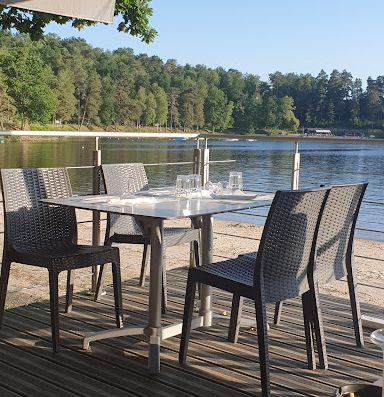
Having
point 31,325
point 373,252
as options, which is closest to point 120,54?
point 373,252

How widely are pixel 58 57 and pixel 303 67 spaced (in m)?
33.9

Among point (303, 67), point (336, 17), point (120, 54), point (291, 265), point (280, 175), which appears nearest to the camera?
point (291, 265)

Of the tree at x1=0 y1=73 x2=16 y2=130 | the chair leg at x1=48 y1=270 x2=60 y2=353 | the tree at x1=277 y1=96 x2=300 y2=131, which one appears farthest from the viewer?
the tree at x1=277 y1=96 x2=300 y2=131

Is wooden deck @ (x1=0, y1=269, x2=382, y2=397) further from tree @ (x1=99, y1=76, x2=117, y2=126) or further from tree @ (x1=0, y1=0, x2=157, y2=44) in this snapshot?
tree @ (x1=99, y1=76, x2=117, y2=126)

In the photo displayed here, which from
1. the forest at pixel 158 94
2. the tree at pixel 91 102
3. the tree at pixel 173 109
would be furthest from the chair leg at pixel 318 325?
the tree at pixel 173 109

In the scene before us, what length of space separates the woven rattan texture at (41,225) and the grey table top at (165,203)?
0.24 meters

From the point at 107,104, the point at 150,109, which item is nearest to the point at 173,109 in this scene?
the point at 150,109

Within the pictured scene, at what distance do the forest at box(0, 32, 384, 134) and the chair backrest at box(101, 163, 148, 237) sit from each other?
43811 millimetres

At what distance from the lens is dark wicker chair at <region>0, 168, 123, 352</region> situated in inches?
113

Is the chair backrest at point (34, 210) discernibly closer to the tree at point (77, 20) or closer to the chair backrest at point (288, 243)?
the chair backrest at point (288, 243)

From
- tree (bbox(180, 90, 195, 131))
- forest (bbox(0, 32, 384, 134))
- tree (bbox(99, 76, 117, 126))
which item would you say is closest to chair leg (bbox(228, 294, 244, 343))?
forest (bbox(0, 32, 384, 134))

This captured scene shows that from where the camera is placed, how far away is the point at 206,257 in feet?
10.5

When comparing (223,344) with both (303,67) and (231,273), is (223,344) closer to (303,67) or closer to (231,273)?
(231,273)

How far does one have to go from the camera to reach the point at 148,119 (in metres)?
63.5
